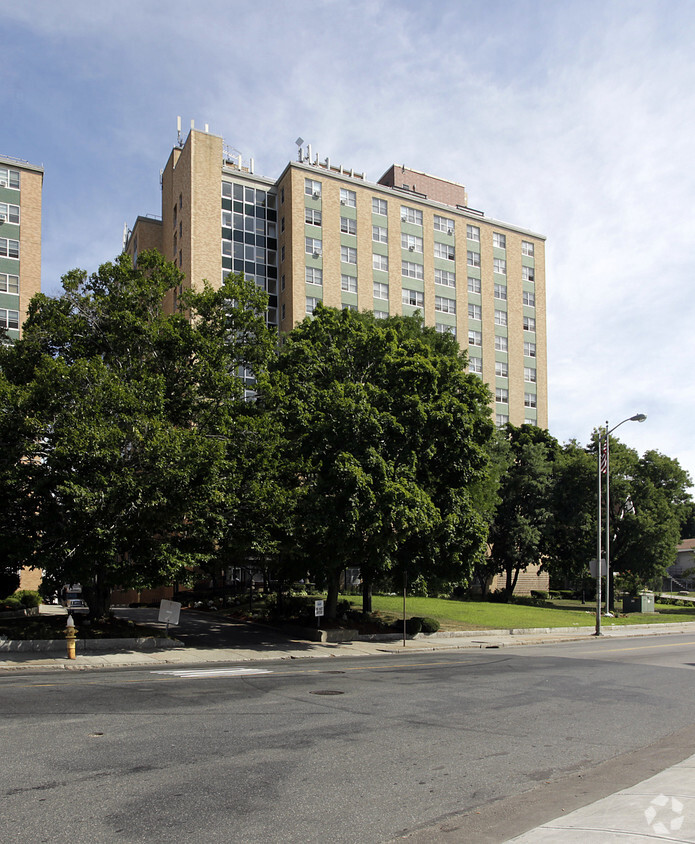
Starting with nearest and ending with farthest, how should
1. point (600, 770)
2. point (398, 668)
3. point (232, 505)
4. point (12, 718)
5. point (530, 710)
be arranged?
point (600, 770) → point (12, 718) → point (530, 710) → point (398, 668) → point (232, 505)

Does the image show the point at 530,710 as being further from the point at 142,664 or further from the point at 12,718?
the point at 142,664

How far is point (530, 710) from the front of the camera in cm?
1248

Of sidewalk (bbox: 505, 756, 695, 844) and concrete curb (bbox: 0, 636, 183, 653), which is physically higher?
sidewalk (bbox: 505, 756, 695, 844)

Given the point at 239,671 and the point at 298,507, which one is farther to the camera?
the point at 298,507

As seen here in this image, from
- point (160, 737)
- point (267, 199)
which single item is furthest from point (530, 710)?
point (267, 199)

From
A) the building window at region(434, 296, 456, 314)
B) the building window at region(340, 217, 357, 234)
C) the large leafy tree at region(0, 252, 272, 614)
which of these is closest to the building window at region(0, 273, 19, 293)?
the building window at region(340, 217, 357, 234)

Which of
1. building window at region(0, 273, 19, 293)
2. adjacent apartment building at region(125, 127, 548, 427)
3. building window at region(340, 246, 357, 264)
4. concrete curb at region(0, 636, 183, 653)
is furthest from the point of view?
building window at region(340, 246, 357, 264)

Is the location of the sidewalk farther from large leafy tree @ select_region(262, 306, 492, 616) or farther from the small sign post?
the small sign post

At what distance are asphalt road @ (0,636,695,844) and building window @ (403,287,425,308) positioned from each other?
56.1 meters

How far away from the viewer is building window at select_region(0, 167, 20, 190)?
57.2m

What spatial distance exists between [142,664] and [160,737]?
1055 cm

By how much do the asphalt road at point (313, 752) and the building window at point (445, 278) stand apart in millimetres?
59358

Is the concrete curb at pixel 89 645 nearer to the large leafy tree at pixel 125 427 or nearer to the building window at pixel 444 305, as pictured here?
the large leafy tree at pixel 125 427

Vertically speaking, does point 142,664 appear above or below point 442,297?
below
